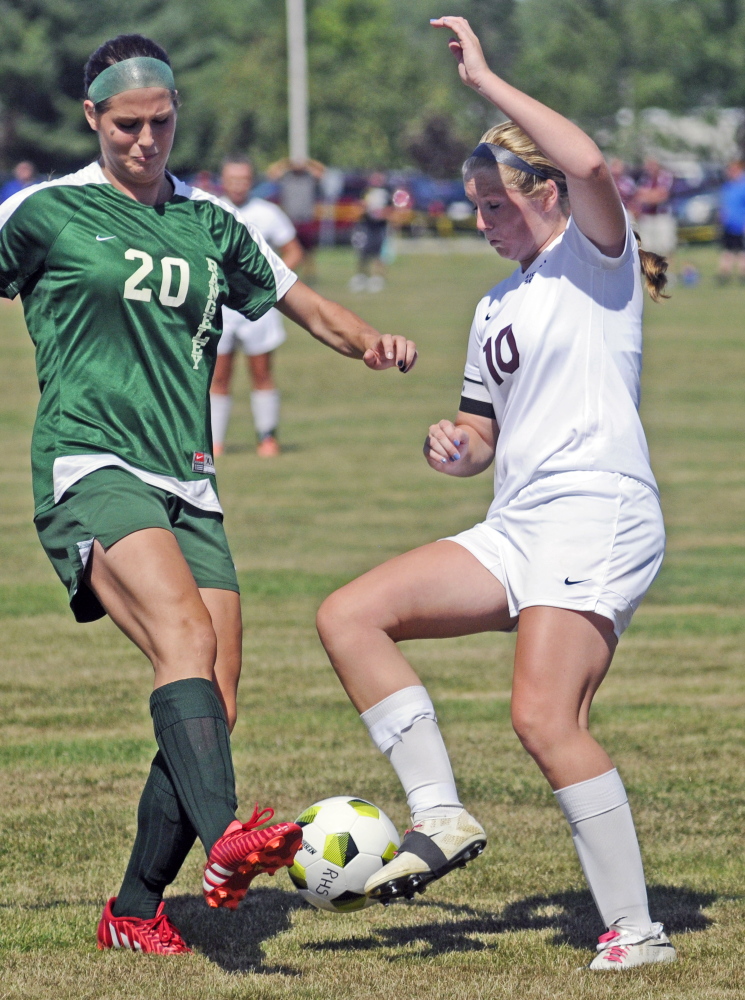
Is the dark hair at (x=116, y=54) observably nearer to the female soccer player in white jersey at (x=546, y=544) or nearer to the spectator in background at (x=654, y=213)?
the female soccer player in white jersey at (x=546, y=544)

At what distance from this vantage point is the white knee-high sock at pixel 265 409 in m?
13.7

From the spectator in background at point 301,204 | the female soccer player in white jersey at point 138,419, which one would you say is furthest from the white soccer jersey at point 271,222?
the spectator in background at point 301,204

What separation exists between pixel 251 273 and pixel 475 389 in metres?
0.73

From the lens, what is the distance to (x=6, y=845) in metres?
5.10

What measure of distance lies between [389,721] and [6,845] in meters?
1.61

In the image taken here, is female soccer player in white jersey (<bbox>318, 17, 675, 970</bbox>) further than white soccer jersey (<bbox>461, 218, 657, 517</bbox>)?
No

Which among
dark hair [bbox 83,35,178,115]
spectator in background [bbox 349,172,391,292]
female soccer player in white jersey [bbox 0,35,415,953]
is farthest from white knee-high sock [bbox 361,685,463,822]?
spectator in background [bbox 349,172,391,292]

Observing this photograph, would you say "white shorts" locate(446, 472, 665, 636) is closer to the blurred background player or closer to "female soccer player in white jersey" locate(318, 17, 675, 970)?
"female soccer player in white jersey" locate(318, 17, 675, 970)

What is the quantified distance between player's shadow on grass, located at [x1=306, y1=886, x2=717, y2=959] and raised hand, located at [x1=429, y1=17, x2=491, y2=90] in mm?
2257

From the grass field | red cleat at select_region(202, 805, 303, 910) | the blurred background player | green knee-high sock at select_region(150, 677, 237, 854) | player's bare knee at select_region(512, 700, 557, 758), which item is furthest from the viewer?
the blurred background player

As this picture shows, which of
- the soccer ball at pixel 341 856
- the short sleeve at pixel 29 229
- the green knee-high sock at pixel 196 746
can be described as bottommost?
the soccer ball at pixel 341 856

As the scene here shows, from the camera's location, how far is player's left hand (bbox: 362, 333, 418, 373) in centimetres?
443

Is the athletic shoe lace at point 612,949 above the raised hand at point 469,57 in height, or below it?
below

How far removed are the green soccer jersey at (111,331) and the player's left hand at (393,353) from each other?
48 centimetres
